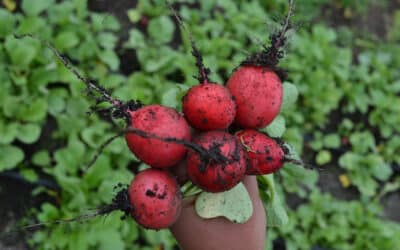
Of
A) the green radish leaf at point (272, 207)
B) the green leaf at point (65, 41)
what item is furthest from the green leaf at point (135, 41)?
the green radish leaf at point (272, 207)

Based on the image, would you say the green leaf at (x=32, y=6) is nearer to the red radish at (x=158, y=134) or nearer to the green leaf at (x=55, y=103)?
the green leaf at (x=55, y=103)

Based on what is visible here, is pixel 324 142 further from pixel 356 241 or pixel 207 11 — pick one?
pixel 207 11

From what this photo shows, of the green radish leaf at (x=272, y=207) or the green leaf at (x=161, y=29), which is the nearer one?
the green radish leaf at (x=272, y=207)

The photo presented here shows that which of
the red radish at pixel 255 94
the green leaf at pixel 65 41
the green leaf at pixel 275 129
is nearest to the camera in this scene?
the red radish at pixel 255 94

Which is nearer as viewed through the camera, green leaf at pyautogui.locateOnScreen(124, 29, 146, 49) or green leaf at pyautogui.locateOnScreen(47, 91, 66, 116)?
green leaf at pyautogui.locateOnScreen(47, 91, 66, 116)

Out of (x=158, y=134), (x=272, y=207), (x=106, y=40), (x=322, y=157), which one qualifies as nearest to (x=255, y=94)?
(x=158, y=134)

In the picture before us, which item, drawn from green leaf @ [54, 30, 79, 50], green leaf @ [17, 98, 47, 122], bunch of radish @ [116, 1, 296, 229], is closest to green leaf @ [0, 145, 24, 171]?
green leaf @ [17, 98, 47, 122]

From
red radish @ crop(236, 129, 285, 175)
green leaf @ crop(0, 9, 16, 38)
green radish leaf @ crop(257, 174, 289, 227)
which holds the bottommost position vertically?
green radish leaf @ crop(257, 174, 289, 227)

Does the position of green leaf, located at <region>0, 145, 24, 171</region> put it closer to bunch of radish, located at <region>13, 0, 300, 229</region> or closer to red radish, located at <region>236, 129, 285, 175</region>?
bunch of radish, located at <region>13, 0, 300, 229</region>
